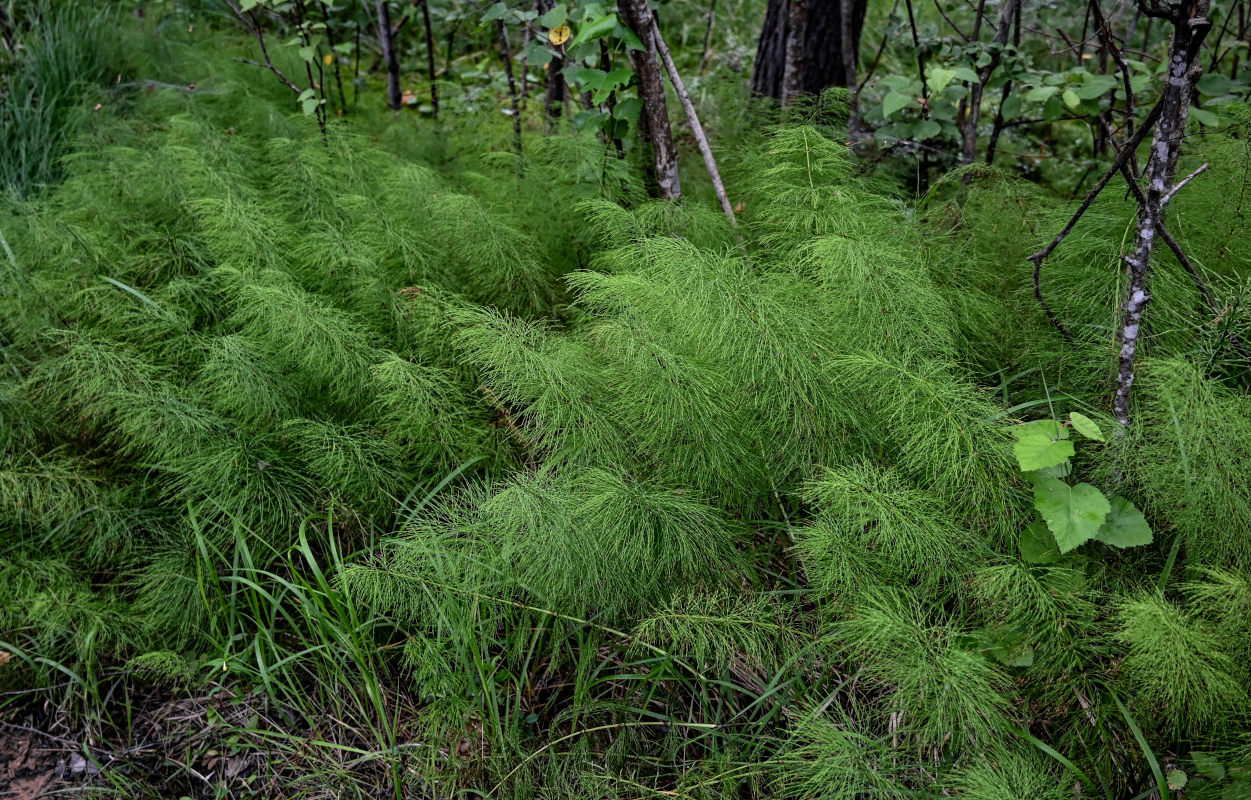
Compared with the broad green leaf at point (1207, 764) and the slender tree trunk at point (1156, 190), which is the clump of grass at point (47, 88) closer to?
the slender tree trunk at point (1156, 190)

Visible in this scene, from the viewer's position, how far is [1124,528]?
4.76 ft

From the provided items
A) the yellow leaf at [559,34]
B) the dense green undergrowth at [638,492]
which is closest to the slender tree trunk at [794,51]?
the dense green undergrowth at [638,492]

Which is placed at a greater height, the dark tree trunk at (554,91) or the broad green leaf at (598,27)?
the broad green leaf at (598,27)

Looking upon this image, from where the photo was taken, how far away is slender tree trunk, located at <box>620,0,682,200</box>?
2482 millimetres

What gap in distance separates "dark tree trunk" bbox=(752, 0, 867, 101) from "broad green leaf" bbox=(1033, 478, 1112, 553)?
71.3 inches

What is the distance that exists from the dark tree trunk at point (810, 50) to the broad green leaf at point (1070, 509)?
1.81 metres

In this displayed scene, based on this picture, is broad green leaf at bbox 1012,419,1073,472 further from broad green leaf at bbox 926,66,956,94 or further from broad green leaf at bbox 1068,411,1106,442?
broad green leaf at bbox 926,66,956,94

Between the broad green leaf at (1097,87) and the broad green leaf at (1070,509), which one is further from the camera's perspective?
the broad green leaf at (1097,87)

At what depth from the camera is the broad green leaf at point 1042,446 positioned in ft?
4.40

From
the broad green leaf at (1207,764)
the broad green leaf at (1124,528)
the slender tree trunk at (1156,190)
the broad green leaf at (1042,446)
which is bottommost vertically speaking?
the broad green leaf at (1207,764)

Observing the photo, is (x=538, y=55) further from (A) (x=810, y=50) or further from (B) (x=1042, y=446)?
(B) (x=1042, y=446)

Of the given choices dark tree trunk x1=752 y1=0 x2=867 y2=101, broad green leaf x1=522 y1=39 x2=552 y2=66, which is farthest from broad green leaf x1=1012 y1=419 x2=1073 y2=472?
broad green leaf x1=522 y1=39 x2=552 y2=66

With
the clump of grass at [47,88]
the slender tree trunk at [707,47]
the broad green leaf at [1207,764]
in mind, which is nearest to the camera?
the broad green leaf at [1207,764]

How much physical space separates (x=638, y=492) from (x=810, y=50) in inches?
80.5
